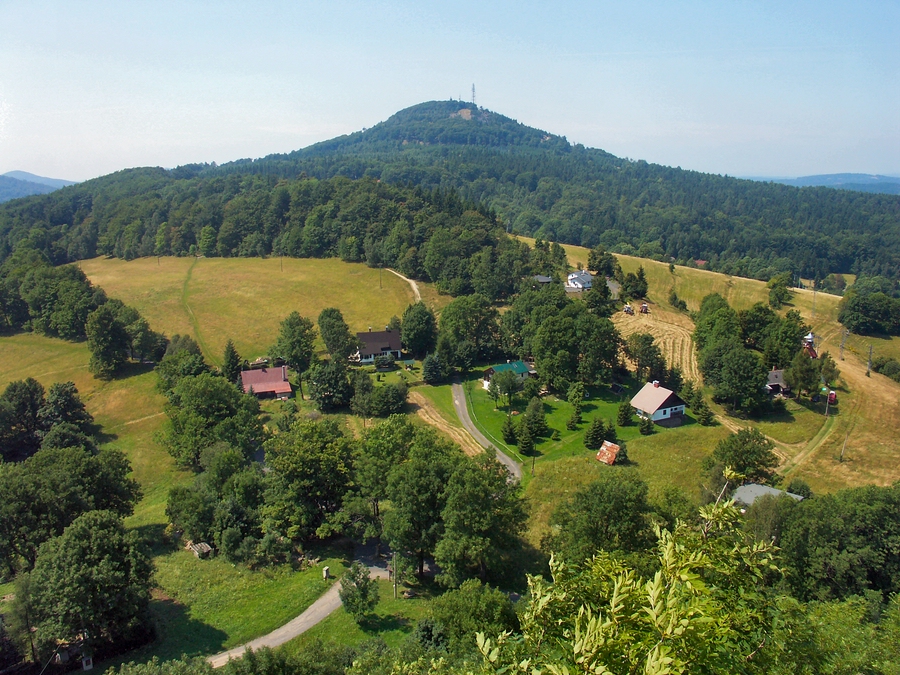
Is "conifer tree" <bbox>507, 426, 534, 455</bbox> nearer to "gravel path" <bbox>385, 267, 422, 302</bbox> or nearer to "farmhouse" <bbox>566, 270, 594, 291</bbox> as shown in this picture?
"farmhouse" <bbox>566, 270, 594, 291</bbox>

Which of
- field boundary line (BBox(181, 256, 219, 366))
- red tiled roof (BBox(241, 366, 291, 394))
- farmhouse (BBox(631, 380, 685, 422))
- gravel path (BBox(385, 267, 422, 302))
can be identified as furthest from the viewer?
gravel path (BBox(385, 267, 422, 302))

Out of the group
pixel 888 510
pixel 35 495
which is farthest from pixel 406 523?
pixel 888 510

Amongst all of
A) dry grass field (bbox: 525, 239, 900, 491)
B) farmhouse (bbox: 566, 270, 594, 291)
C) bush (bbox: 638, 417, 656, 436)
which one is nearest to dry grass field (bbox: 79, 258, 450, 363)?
farmhouse (bbox: 566, 270, 594, 291)

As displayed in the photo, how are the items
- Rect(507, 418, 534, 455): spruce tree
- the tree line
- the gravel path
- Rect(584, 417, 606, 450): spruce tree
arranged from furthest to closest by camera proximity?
the tree line, the gravel path, Rect(584, 417, 606, 450): spruce tree, Rect(507, 418, 534, 455): spruce tree

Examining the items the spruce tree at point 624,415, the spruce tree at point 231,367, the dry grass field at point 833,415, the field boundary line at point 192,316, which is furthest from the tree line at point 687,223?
the spruce tree at point 231,367

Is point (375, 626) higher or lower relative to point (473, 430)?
higher

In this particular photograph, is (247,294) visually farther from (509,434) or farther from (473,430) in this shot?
(509,434)

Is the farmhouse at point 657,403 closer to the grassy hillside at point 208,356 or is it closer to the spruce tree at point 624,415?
the spruce tree at point 624,415

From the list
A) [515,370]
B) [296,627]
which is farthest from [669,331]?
[296,627]
